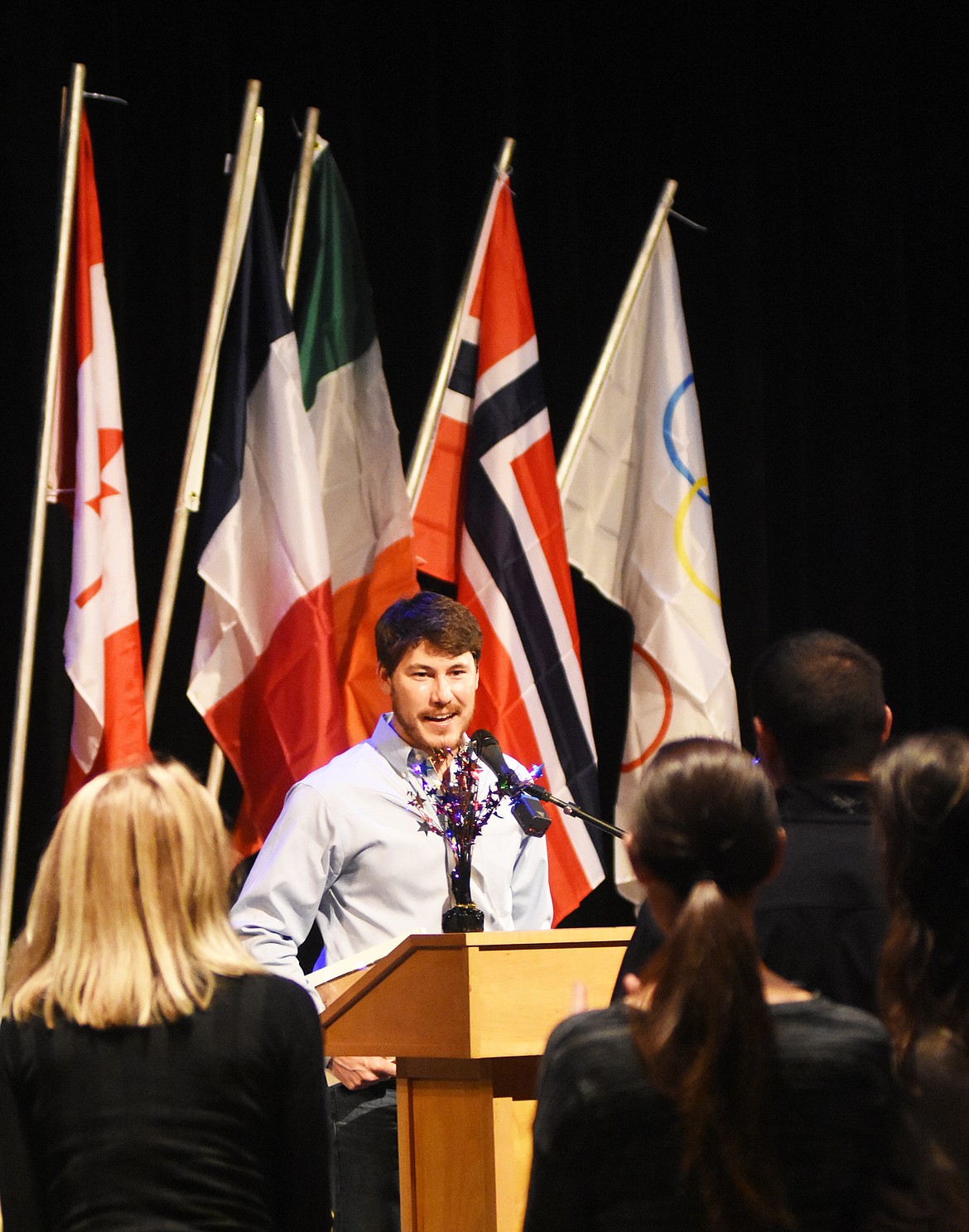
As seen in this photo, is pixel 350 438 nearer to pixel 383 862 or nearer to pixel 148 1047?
pixel 383 862

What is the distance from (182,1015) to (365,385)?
3.14 m

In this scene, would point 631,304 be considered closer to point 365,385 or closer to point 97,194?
point 365,385

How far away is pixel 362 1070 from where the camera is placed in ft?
9.49

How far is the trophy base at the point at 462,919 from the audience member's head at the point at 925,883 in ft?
4.04

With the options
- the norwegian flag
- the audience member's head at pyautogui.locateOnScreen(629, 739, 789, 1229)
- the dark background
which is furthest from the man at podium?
the audience member's head at pyautogui.locateOnScreen(629, 739, 789, 1229)

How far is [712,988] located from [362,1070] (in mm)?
1595

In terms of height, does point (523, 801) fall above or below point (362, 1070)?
above

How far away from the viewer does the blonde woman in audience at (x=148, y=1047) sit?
1646 mm

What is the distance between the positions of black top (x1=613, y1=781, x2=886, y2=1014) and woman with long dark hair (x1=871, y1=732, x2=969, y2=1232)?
31 centimetres

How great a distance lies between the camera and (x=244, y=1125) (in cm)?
168

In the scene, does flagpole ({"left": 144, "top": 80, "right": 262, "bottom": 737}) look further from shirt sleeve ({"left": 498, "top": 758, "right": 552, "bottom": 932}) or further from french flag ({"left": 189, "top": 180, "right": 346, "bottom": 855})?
shirt sleeve ({"left": 498, "top": 758, "right": 552, "bottom": 932})

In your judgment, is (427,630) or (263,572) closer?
(427,630)

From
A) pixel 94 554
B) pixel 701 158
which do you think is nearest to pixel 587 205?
pixel 701 158

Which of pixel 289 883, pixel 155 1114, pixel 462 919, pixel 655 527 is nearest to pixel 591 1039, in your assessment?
pixel 155 1114
